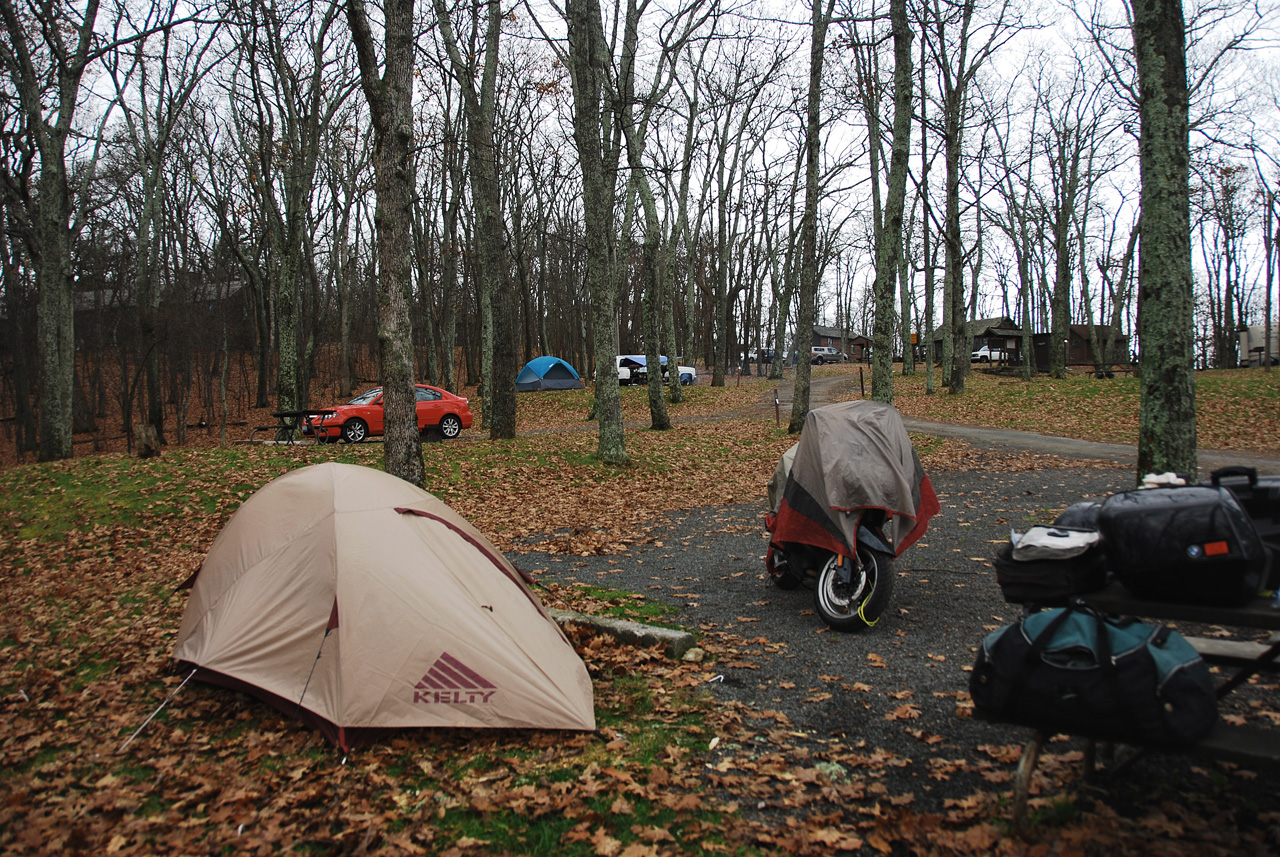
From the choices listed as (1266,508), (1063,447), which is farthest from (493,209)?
(1266,508)

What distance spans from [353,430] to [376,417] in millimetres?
657

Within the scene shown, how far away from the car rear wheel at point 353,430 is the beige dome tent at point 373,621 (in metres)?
14.6

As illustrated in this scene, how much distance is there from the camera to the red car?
62.2 ft

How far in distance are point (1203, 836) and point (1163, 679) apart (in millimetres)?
714

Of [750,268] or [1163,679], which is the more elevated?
[750,268]

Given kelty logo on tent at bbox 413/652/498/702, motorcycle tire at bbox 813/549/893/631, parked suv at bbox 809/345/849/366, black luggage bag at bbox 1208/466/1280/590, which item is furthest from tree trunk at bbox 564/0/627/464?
parked suv at bbox 809/345/849/366

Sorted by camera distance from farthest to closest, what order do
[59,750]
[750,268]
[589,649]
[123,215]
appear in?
1. [750,268]
2. [123,215]
3. [589,649]
4. [59,750]

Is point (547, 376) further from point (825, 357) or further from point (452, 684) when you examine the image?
point (825, 357)

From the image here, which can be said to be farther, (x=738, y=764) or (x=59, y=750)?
(x=59, y=750)

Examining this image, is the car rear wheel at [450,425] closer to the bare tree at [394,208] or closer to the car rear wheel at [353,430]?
the car rear wheel at [353,430]

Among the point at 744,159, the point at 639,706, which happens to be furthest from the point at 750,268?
the point at 639,706

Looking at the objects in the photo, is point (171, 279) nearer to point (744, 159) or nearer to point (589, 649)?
point (744, 159)

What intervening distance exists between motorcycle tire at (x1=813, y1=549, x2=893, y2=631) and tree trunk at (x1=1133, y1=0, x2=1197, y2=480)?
9.98ft

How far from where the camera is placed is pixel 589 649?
5.32 m
